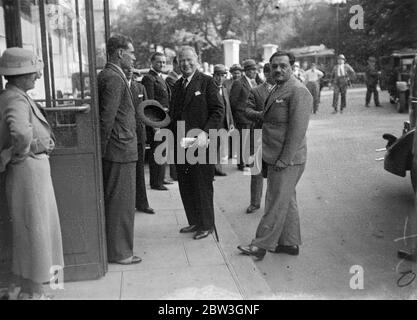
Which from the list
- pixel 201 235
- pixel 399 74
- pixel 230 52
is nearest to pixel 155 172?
pixel 201 235

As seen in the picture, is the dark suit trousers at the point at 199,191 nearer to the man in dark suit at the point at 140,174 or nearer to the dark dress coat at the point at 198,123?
the dark dress coat at the point at 198,123

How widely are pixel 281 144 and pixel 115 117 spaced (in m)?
1.53

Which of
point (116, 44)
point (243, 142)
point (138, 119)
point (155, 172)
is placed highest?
point (116, 44)

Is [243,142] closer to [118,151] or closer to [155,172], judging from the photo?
[155,172]

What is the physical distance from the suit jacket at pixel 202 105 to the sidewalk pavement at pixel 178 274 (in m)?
1.20

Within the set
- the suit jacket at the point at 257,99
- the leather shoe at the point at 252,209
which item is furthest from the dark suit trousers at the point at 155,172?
the suit jacket at the point at 257,99

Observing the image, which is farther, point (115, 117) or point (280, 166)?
point (280, 166)

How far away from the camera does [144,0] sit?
4397cm

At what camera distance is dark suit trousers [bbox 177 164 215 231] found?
557 cm

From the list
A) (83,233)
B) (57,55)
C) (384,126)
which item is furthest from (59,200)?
(384,126)

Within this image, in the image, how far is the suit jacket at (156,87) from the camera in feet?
27.3

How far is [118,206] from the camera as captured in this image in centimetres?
472

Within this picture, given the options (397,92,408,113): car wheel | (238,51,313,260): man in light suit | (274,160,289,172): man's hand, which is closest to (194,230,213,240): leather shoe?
(238,51,313,260): man in light suit

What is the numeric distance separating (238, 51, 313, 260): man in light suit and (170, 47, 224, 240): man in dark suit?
2.11 feet
